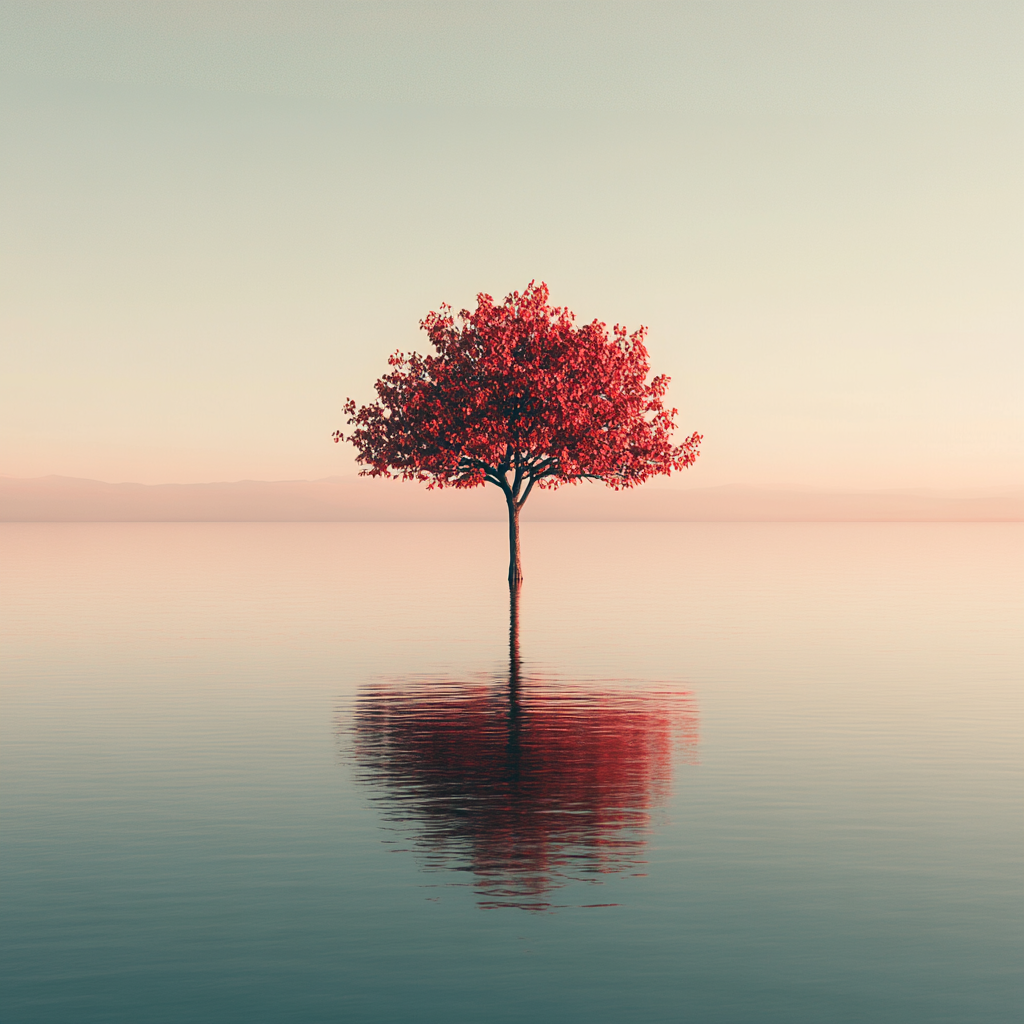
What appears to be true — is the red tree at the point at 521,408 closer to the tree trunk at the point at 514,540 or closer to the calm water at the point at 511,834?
the tree trunk at the point at 514,540

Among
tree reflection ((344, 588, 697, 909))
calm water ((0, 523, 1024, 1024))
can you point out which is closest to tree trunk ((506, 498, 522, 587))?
calm water ((0, 523, 1024, 1024))

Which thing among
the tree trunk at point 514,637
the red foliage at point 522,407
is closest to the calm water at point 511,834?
the tree trunk at point 514,637

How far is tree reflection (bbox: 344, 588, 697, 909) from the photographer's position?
1585 centimetres

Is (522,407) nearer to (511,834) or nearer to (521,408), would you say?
(521,408)

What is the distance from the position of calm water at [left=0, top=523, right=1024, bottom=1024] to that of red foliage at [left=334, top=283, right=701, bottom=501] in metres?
24.5

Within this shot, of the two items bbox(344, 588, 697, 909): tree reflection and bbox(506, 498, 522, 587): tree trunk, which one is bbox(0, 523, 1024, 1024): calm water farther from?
bbox(506, 498, 522, 587): tree trunk

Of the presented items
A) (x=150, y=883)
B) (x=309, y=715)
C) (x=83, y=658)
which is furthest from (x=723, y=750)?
(x=83, y=658)

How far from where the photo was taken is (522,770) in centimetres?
2162

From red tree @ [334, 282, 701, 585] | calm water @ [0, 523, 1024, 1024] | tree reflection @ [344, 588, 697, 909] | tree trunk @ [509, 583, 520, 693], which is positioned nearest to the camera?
calm water @ [0, 523, 1024, 1024]

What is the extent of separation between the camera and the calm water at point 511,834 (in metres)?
11.9

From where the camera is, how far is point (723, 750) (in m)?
24.0

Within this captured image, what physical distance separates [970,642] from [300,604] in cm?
3290

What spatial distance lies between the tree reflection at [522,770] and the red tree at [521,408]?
3264 centimetres

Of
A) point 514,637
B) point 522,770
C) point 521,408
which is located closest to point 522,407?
point 521,408
